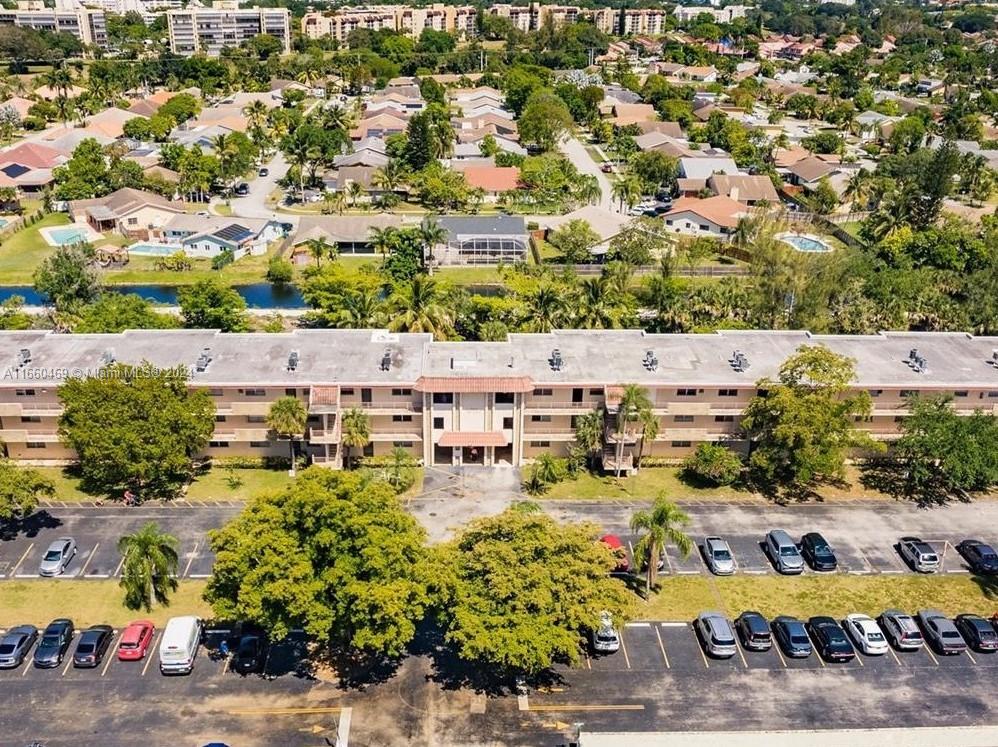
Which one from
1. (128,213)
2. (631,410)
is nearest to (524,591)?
(631,410)

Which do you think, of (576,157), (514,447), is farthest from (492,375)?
(576,157)

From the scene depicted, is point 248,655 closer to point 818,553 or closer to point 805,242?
point 818,553

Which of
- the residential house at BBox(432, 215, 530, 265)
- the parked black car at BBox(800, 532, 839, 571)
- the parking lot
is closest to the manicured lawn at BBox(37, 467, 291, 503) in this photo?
the parking lot

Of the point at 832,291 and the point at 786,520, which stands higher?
the point at 832,291

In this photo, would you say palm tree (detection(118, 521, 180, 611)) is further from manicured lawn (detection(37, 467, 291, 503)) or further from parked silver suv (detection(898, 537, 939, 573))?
parked silver suv (detection(898, 537, 939, 573))

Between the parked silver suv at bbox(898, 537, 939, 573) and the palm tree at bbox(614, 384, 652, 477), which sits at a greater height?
the palm tree at bbox(614, 384, 652, 477)

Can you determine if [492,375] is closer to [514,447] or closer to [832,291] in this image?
[514,447]

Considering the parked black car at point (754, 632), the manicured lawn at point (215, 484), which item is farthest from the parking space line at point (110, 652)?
the parked black car at point (754, 632)
